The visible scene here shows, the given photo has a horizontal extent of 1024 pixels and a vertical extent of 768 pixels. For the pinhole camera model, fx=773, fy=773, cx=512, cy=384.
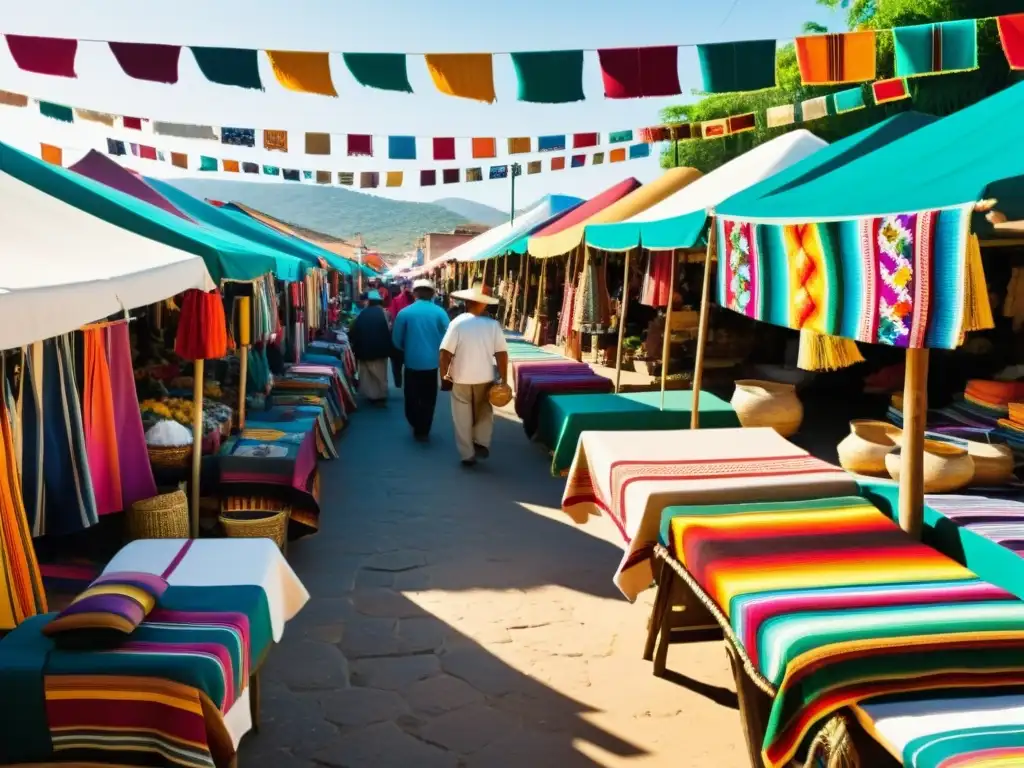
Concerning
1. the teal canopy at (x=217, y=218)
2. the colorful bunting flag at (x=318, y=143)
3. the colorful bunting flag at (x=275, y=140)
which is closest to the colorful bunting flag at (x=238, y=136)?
the colorful bunting flag at (x=275, y=140)

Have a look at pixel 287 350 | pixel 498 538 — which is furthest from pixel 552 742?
pixel 287 350

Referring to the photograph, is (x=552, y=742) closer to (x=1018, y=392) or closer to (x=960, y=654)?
(x=960, y=654)

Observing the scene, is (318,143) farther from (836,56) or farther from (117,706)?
(117,706)

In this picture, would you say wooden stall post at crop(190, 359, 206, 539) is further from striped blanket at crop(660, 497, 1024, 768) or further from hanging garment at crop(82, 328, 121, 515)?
striped blanket at crop(660, 497, 1024, 768)

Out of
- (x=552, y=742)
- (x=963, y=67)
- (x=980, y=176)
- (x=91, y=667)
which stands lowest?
(x=552, y=742)

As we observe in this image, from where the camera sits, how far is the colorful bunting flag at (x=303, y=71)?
588cm

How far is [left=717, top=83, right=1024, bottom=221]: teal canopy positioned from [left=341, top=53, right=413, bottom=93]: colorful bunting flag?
11.3 feet

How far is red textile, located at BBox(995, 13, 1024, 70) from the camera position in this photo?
476cm

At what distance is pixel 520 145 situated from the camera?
10.5m

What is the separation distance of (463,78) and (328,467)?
356 cm

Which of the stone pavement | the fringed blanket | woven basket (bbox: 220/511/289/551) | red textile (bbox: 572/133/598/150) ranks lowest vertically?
the stone pavement

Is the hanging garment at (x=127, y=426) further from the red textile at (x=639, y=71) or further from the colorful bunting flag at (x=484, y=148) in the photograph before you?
the colorful bunting flag at (x=484, y=148)

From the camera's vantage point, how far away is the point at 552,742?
118 inches

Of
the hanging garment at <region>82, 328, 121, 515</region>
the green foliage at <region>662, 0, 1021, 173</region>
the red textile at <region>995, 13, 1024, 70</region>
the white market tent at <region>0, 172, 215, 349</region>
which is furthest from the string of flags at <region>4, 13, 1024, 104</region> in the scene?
the green foliage at <region>662, 0, 1021, 173</region>
